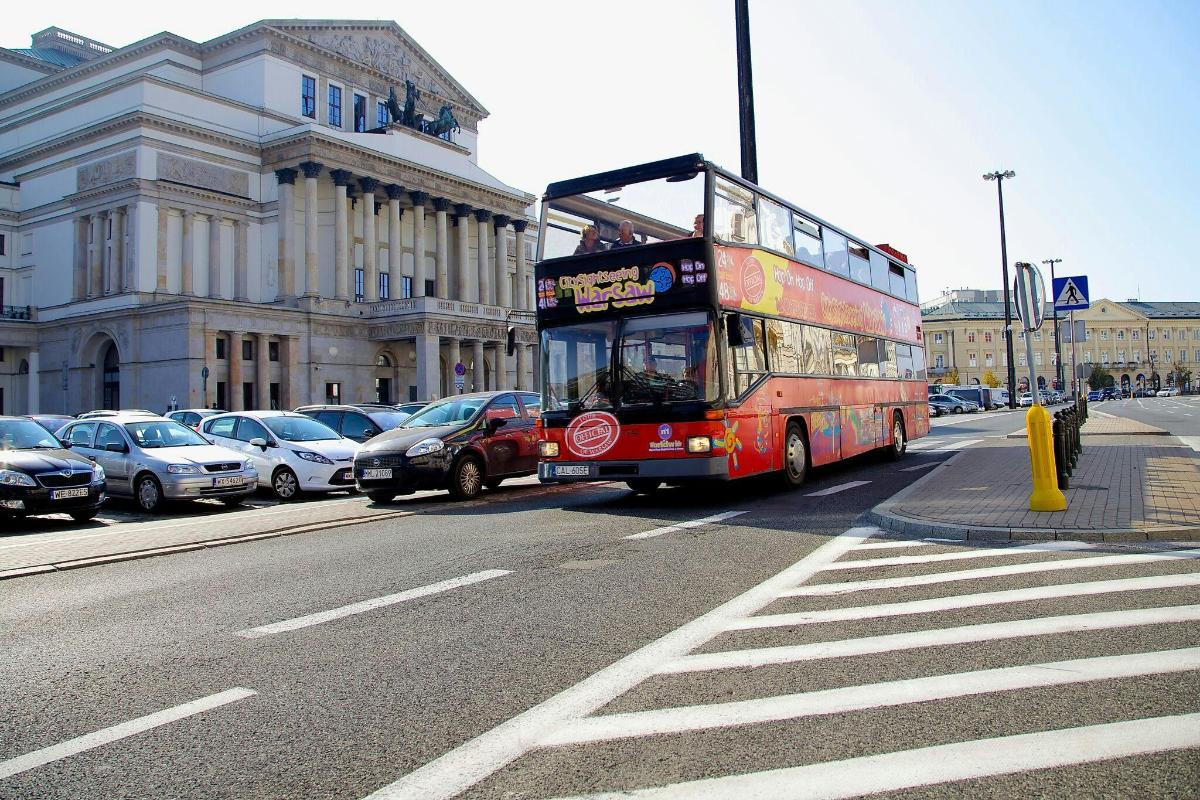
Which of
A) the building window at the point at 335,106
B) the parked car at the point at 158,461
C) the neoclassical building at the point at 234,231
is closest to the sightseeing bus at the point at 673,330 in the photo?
the parked car at the point at 158,461

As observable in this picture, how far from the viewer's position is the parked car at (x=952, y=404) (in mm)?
64631

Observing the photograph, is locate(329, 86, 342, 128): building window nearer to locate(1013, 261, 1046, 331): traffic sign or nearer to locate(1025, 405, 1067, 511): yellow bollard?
locate(1013, 261, 1046, 331): traffic sign

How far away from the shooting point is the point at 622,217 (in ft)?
42.7

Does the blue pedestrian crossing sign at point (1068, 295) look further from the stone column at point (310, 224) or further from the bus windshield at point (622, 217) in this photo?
the stone column at point (310, 224)

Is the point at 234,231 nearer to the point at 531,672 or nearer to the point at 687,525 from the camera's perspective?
the point at 687,525

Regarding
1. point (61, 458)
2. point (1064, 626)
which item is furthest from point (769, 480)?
point (61, 458)

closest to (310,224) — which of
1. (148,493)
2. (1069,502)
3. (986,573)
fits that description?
(148,493)

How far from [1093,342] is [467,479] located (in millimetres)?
141133

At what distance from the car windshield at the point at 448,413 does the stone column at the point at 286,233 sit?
4274 centimetres

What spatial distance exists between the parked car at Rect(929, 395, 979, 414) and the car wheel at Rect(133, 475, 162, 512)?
185 ft

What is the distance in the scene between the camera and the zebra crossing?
11.5 ft

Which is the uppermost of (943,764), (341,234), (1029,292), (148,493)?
(341,234)

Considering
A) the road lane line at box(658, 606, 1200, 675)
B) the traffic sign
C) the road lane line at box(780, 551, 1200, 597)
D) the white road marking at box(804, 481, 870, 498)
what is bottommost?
the road lane line at box(658, 606, 1200, 675)

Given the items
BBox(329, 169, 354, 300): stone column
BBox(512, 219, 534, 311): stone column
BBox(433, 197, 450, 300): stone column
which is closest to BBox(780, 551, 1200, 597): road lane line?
BBox(329, 169, 354, 300): stone column
